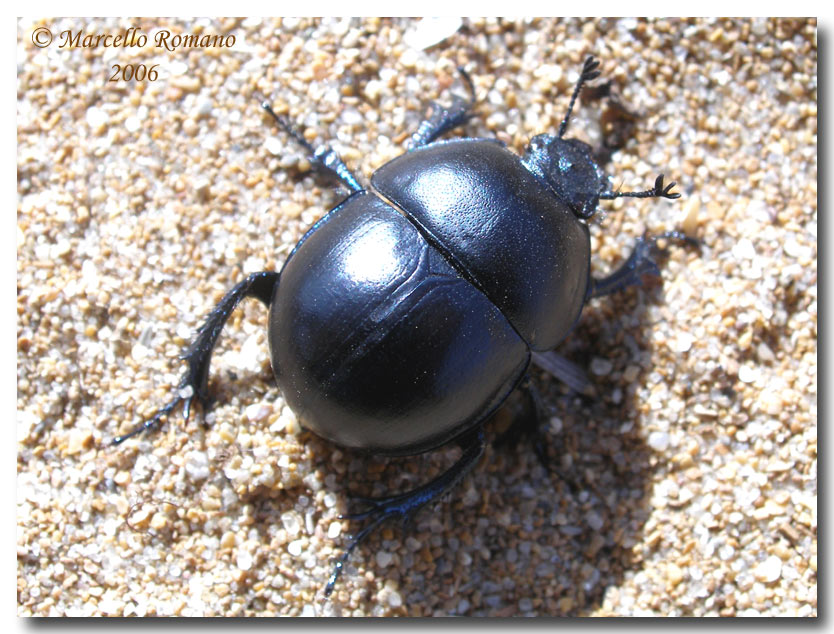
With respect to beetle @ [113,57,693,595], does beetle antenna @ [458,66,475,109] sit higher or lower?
higher

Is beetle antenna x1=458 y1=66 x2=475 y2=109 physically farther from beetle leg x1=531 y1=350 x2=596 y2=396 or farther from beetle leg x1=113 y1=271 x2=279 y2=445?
beetle leg x1=113 y1=271 x2=279 y2=445

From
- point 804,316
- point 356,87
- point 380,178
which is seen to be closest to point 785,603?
point 804,316

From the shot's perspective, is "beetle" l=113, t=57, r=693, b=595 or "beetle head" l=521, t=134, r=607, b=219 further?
"beetle head" l=521, t=134, r=607, b=219

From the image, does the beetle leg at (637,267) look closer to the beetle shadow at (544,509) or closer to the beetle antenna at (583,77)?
the beetle shadow at (544,509)

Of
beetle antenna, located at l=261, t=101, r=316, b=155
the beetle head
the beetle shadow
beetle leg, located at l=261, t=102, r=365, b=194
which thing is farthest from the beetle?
beetle antenna, located at l=261, t=101, r=316, b=155

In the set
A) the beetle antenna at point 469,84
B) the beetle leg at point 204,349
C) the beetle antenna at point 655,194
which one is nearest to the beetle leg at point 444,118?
the beetle antenna at point 469,84

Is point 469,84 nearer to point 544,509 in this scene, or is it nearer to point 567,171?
point 567,171

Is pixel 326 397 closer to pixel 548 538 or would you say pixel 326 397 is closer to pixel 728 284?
pixel 548 538
